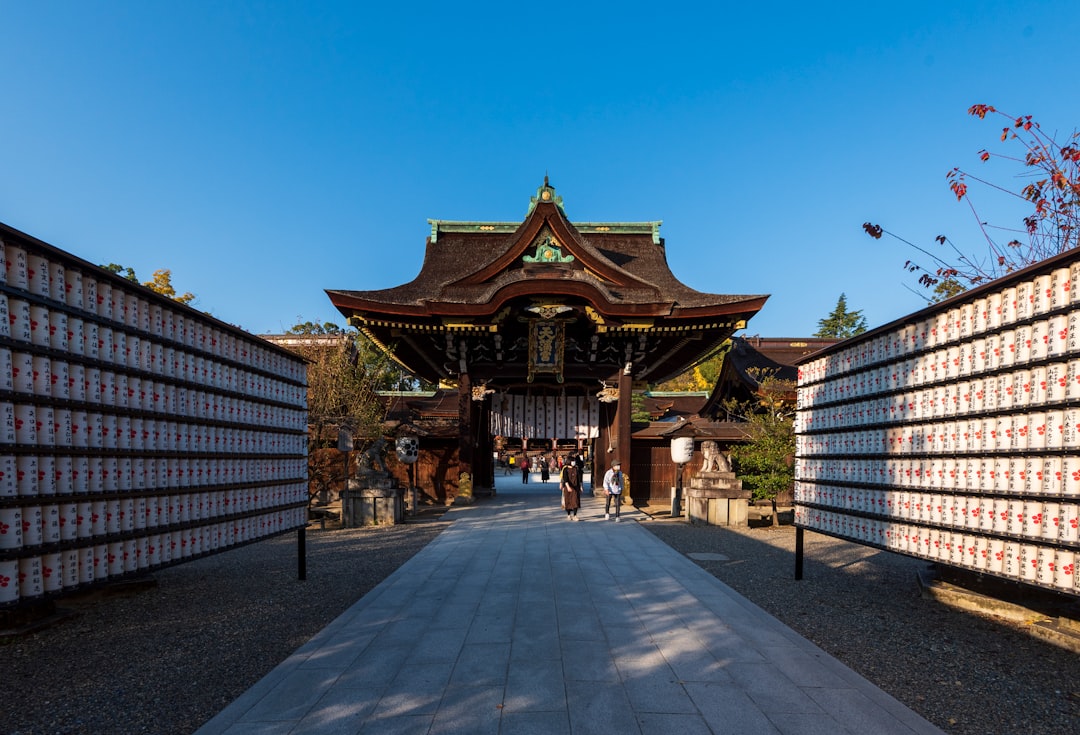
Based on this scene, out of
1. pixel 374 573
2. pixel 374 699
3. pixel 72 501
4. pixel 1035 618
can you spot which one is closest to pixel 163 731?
pixel 374 699

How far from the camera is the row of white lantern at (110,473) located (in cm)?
428

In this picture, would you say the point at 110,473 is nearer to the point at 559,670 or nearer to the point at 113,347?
the point at 113,347

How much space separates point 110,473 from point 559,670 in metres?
4.71

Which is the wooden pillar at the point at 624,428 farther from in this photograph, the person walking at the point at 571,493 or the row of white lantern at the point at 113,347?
the row of white lantern at the point at 113,347

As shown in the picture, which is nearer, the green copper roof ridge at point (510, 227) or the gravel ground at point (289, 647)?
the gravel ground at point (289, 647)

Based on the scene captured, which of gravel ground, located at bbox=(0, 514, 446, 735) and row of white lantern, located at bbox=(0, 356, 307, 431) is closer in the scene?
gravel ground, located at bbox=(0, 514, 446, 735)

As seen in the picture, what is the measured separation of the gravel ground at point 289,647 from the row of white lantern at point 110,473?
156cm

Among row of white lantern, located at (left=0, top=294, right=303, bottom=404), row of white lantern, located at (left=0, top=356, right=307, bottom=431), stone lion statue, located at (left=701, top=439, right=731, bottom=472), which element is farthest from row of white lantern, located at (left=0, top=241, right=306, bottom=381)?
stone lion statue, located at (left=701, top=439, right=731, bottom=472)

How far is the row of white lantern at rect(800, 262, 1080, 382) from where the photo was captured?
4.43 m

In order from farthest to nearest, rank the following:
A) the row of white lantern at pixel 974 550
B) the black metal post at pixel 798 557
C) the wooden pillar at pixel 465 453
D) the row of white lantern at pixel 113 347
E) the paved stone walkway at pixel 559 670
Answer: the wooden pillar at pixel 465 453 < the black metal post at pixel 798 557 < the row of white lantern at pixel 974 550 < the row of white lantern at pixel 113 347 < the paved stone walkway at pixel 559 670

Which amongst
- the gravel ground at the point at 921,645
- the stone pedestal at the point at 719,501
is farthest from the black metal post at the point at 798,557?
the stone pedestal at the point at 719,501

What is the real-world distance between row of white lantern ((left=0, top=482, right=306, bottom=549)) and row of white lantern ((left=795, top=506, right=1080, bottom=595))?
27.4 feet

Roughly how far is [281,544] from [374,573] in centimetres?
475

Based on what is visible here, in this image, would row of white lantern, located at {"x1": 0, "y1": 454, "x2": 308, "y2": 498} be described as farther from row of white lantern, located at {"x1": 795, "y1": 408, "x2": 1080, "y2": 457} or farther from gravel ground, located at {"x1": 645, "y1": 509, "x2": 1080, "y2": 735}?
row of white lantern, located at {"x1": 795, "y1": 408, "x2": 1080, "y2": 457}
